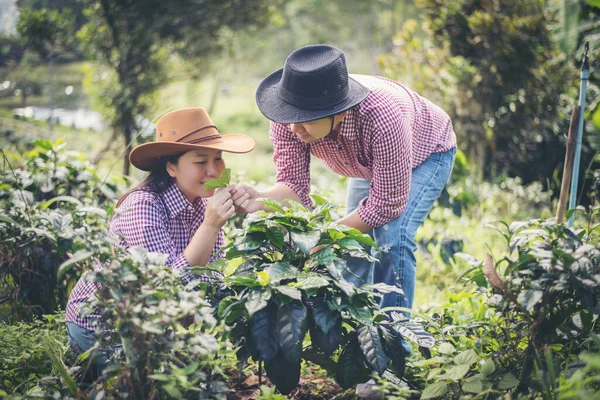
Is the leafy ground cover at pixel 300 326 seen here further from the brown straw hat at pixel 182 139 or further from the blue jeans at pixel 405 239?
the brown straw hat at pixel 182 139

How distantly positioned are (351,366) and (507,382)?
545 millimetres

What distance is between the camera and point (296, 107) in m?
2.37

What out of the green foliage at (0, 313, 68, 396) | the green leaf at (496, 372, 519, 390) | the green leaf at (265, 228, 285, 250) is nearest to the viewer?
the green leaf at (496, 372, 519, 390)

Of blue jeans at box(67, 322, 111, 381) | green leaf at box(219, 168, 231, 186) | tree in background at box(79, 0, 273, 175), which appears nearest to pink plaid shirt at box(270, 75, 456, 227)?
green leaf at box(219, 168, 231, 186)

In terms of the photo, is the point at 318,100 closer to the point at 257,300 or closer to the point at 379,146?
the point at 379,146

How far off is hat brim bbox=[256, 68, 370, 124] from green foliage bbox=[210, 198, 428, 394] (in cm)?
39

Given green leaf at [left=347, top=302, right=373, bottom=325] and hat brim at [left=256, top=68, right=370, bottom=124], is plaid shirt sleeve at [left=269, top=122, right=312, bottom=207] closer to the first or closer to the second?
hat brim at [left=256, top=68, right=370, bottom=124]

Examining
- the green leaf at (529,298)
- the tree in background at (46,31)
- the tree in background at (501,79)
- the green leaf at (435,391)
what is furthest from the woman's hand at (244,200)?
the tree in background at (46,31)

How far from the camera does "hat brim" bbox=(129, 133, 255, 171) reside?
8.03ft

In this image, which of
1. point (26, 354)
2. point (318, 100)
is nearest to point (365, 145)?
point (318, 100)

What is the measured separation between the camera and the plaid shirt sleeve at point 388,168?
244 cm

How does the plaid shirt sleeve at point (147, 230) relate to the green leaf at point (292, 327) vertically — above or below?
above

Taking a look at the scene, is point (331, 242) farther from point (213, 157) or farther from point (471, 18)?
point (471, 18)

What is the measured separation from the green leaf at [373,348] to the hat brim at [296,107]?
857 mm
